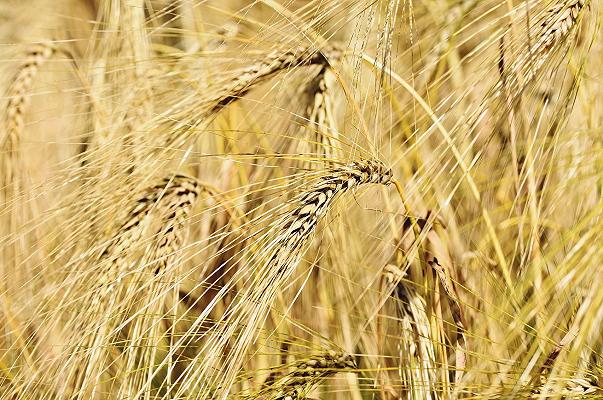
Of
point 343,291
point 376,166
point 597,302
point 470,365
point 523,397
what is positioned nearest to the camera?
point 597,302

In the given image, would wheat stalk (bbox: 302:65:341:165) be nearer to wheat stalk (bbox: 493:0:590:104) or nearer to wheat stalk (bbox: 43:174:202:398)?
wheat stalk (bbox: 43:174:202:398)

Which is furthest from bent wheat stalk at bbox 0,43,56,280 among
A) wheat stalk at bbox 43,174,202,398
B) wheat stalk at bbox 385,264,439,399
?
wheat stalk at bbox 385,264,439,399

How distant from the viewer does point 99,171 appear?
1.06 metres

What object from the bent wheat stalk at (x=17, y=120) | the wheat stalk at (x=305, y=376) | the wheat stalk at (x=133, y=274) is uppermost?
the bent wheat stalk at (x=17, y=120)

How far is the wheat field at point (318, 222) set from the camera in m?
0.84

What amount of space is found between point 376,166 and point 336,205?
3.1 inches

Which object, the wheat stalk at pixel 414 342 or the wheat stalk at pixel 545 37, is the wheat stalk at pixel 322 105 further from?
the wheat stalk at pixel 545 37

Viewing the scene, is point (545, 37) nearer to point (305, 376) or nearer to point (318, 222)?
point (318, 222)

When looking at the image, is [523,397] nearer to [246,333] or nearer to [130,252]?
[246,333]

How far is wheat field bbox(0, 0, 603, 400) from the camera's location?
2.77 feet

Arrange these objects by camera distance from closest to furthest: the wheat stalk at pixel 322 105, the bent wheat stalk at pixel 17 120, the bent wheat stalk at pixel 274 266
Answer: the bent wheat stalk at pixel 274 266, the wheat stalk at pixel 322 105, the bent wheat stalk at pixel 17 120

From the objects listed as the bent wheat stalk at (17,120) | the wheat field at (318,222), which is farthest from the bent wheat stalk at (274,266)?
the bent wheat stalk at (17,120)

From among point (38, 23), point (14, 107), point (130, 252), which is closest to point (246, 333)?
point (130, 252)

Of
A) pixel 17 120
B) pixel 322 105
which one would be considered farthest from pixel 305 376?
pixel 17 120
